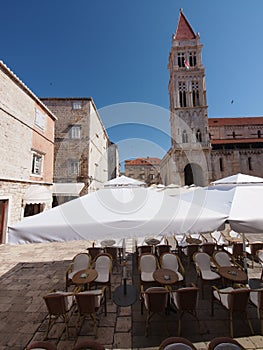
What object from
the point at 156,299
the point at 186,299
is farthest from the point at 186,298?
the point at 156,299

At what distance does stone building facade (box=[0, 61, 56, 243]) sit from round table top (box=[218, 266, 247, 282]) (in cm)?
1127

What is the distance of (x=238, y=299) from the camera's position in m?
3.61

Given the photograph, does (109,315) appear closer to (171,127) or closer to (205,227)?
(205,227)

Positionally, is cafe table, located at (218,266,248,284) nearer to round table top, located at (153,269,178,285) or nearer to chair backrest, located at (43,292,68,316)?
round table top, located at (153,269,178,285)

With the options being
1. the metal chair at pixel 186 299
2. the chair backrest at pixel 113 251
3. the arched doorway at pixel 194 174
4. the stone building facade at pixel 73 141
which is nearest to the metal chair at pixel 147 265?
the metal chair at pixel 186 299

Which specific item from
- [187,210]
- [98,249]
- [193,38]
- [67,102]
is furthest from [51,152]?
[193,38]

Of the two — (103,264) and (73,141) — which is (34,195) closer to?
(103,264)

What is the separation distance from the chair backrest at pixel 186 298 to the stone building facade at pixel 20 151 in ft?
34.5

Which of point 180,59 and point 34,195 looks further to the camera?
point 180,59

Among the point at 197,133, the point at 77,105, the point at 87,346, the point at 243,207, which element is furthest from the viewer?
the point at 197,133

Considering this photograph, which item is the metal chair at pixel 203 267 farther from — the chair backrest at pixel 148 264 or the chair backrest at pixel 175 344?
the chair backrest at pixel 175 344

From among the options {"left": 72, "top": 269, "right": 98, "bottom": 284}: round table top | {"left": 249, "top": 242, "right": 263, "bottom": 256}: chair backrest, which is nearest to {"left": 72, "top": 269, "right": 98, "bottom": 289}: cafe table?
{"left": 72, "top": 269, "right": 98, "bottom": 284}: round table top

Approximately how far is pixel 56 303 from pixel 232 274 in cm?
446

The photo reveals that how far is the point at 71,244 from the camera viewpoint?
10.4 meters
